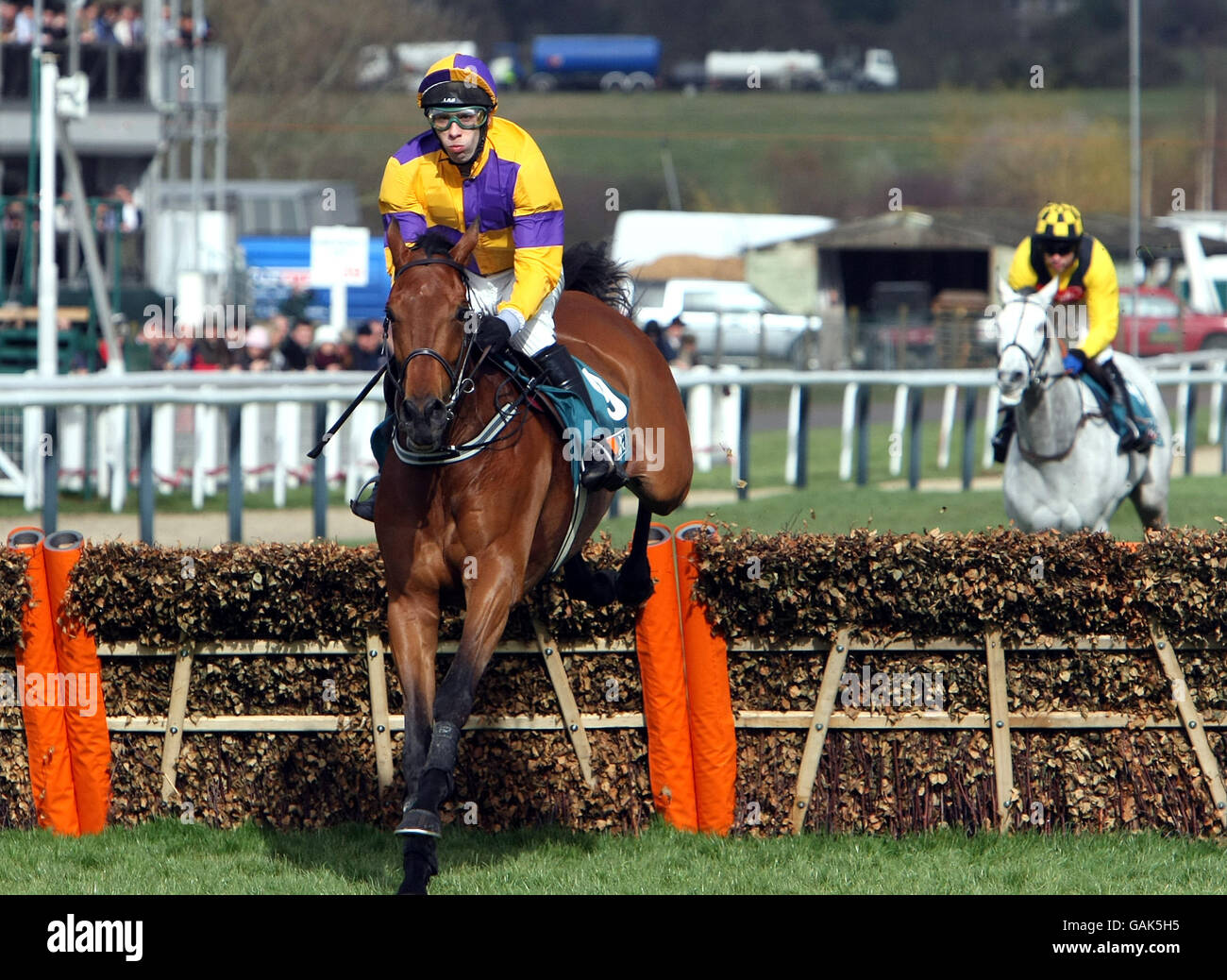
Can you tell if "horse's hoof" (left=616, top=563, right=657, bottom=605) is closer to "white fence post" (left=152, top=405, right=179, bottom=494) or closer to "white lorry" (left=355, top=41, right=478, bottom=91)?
"white fence post" (left=152, top=405, right=179, bottom=494)

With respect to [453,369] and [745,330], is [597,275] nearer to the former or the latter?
[453,369]

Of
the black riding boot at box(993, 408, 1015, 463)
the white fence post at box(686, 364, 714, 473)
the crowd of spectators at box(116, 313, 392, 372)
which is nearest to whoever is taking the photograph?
the black riding boot at box(993, 408, 1015, 463)

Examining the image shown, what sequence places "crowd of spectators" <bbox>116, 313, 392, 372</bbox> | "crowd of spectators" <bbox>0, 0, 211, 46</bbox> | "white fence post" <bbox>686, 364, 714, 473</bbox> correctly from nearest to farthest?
"white fence post" <bbox>686, 364, 714, 473</bbox> < "crowd of spectators" <bbox>116, 313, 392, 372</bbox> < "crowd of spectators" <bbox>0, 0, 211, 46</bbox>

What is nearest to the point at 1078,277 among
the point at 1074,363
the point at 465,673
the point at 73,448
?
the point at 1074,363

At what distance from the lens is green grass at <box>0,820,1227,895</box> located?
4855mm

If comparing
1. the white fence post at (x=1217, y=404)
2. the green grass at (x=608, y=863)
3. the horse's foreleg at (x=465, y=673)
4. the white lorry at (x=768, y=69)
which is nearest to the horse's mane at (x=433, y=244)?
the horse's foreleg at (x=465, y=673)

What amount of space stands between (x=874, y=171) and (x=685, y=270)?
13287 mm

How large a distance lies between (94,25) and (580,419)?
21167mm

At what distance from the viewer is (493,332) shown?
16.1 feet

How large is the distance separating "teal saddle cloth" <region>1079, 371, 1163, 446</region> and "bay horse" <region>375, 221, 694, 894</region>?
14.2 feet

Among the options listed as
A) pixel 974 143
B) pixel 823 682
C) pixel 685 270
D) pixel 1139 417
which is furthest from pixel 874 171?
pixel 823 682

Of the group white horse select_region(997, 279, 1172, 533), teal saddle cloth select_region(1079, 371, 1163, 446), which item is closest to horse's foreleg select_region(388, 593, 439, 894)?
white horse select_region(997, 279, 1172, 533)

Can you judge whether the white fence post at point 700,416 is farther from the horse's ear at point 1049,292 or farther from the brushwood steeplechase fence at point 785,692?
the brushwood steeplechase fence at point 785,692

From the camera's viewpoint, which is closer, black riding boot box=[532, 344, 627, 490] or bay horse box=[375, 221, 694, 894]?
bay horse box=[375, 221, 694, 894]
